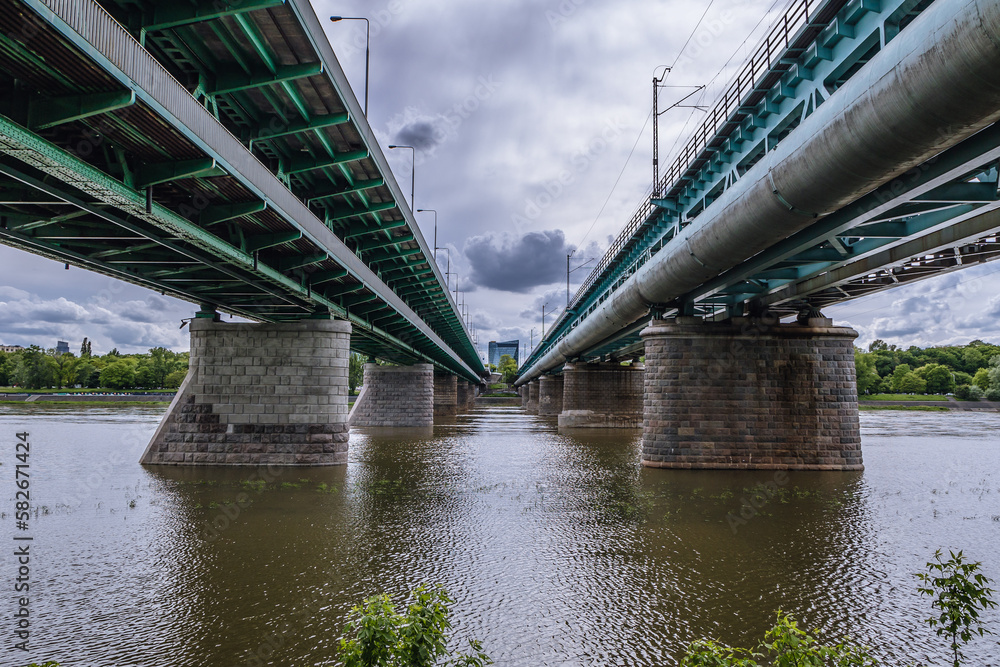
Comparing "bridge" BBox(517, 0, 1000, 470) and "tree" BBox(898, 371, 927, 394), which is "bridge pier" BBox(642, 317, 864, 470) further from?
"tree" BBox(898, 371, 927, 394)

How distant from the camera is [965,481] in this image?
20.1 meters

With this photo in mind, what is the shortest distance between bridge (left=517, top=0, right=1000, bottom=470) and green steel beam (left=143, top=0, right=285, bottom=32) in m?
9.74

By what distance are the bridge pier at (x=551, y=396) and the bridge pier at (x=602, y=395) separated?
20.0 m

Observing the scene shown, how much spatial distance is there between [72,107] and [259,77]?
12.3 feet

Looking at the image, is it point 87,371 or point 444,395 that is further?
point 87,371

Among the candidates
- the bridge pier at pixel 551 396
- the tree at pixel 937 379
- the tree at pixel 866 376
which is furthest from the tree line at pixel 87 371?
the tree at pixel 937 379

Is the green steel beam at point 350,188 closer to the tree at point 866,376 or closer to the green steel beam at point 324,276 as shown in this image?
the green steel beam at point 324,276

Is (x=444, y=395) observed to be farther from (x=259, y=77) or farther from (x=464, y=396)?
(x=259, y=77)

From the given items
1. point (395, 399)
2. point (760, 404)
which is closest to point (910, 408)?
point (395, 399)

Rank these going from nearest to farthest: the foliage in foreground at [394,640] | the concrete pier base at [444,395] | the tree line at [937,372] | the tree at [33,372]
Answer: the foliage in foreground at [394,640]
the concrete pier base at [444,395]
the tree at [33,372]
the tree line at [937,372]

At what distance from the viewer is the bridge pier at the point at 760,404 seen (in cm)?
2161

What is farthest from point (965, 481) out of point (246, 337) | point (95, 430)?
point (95, 430)

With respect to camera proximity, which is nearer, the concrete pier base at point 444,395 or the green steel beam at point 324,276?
the green steel beam at point 324,276

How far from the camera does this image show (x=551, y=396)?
71.2 metres
